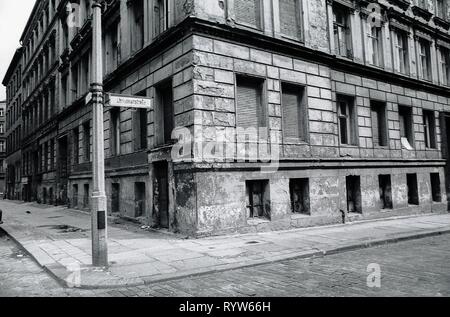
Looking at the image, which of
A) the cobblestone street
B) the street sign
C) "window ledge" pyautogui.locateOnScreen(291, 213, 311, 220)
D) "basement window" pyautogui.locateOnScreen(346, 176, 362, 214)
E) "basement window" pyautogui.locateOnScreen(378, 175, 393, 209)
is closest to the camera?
the cobblestone street

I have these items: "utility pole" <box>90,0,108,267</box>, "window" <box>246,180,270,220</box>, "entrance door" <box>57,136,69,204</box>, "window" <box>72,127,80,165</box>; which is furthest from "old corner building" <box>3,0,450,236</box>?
"utility pole" <box>90,0,108,267</box>

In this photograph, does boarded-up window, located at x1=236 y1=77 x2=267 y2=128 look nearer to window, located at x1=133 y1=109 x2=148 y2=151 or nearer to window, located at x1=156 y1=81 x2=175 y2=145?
window, located at x1=156 y1=81 x2=175 y2=145

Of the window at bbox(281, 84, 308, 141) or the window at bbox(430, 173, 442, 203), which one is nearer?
the window at bbox(281, 84, 308, 141)

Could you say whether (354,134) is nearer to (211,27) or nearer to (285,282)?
(211,27)

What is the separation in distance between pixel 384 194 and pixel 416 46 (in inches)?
334

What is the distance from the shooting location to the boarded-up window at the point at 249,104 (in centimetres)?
1162

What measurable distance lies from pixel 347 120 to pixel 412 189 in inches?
209

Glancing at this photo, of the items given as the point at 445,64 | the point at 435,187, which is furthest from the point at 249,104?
the point at 445,64

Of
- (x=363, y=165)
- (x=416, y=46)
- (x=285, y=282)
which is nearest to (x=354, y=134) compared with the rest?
(x=363, y=165)

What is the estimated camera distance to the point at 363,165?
1464cm

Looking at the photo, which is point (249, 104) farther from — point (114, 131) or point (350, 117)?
point (114, 131)

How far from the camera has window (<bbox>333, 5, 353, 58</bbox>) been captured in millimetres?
15167

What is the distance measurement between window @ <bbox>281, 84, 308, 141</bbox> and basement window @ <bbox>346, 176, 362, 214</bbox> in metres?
3.27

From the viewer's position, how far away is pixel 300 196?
1298 cm
